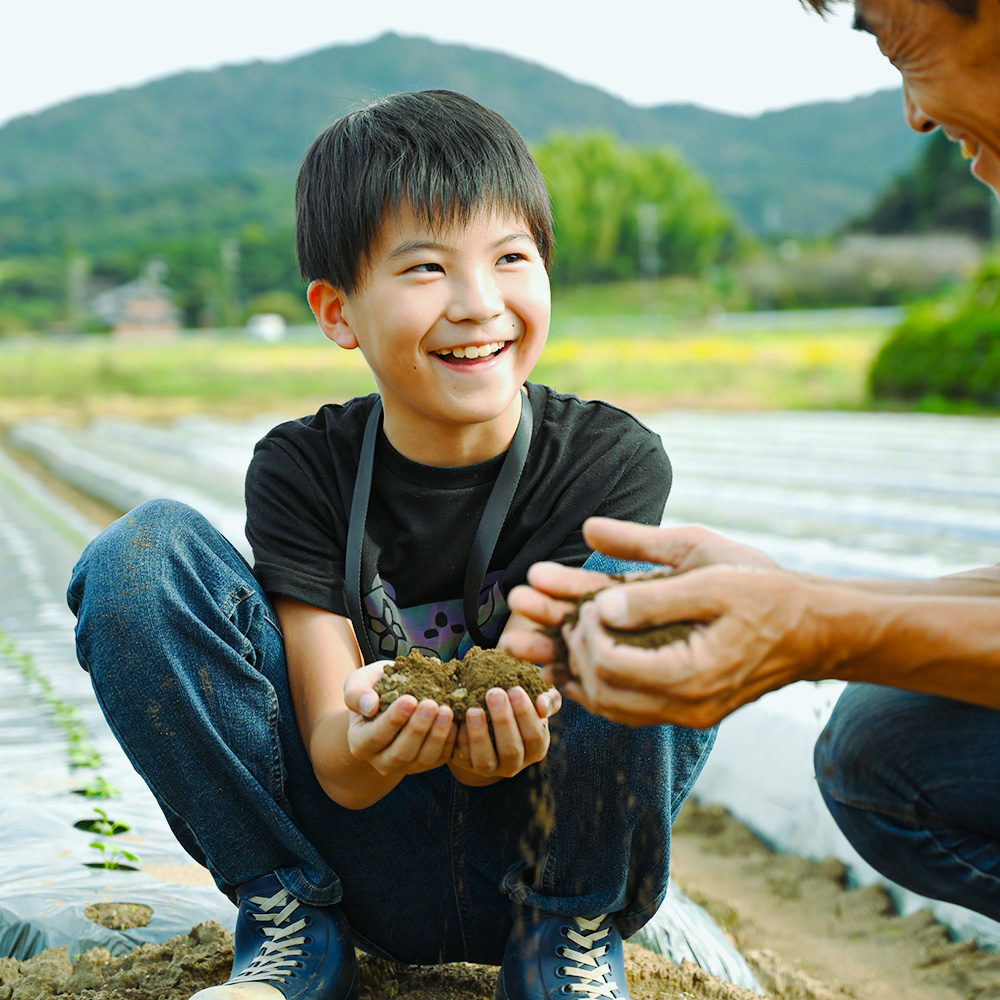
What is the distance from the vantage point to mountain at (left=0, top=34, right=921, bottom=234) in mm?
93188

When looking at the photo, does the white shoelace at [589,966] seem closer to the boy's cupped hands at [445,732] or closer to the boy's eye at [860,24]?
the boy's cupped hands at [445,732]

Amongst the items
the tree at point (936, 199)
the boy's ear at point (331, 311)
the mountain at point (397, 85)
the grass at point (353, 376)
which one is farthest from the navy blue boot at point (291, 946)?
the mountain at point (397, 85)

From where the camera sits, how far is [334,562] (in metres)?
1.35

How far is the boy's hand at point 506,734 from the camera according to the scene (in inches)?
41.4

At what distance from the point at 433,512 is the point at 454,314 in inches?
10.6

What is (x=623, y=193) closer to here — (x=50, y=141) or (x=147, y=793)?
(x=147, y=793)

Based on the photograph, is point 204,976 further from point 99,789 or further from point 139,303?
point 139,303

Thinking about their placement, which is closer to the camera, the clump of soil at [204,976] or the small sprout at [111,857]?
the clump of soil at [204,976]

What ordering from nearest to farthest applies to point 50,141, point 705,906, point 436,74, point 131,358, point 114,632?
point 114,632
point 705,906
point 131,358
point 50,141
point 436,74

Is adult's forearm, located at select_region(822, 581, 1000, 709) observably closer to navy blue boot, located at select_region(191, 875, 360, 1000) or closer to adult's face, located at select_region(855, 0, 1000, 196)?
adult's face, located at select_region(855, 0, 1000, 196)

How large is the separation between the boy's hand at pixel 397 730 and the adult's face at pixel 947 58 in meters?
0.77

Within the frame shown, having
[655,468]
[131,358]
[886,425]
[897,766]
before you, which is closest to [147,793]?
[655,468]

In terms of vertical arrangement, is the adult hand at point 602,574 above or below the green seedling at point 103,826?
above

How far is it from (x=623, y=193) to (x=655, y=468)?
57500mm
